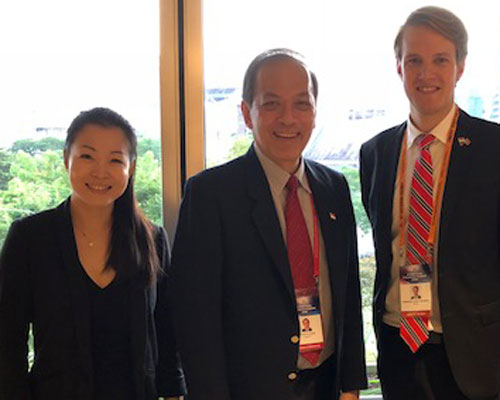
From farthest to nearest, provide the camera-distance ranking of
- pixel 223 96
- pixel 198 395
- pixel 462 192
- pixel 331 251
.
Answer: pixel 223 96 → pixel 462 192 → pixel 331 251 → pixel 198 395

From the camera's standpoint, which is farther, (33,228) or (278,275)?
(33,228)

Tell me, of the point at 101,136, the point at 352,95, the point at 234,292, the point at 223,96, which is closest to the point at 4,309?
the point at 101,136

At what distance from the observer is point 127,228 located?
187cm

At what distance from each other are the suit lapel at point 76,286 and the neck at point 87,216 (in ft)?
0.13

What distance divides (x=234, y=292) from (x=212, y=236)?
19 cm

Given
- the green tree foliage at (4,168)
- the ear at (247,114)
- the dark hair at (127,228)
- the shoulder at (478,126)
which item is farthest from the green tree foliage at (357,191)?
the green tree foliage at (4,168)

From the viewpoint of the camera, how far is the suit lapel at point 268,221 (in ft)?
5.10

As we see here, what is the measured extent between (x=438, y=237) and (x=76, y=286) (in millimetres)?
1252

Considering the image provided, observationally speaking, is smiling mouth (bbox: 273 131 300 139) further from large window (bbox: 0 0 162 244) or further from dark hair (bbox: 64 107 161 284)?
large window (bbox: 0 0 162 244)

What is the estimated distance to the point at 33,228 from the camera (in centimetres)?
176

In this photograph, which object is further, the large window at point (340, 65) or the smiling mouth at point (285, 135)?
the large window at point (340, 65)

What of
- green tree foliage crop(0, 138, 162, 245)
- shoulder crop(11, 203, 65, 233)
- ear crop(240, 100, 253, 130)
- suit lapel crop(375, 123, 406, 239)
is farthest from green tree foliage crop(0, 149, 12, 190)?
suit lapel crop(375, 123, 406, 239)

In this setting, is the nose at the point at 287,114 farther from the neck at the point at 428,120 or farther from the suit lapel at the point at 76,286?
the suit lapel at the point at 76,286

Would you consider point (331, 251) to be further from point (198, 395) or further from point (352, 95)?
point (352, 95)
